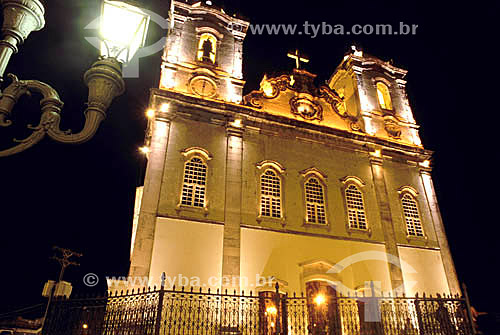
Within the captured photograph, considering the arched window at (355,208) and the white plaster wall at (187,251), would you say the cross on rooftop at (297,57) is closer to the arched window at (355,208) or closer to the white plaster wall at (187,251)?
the arched window at (355,208)

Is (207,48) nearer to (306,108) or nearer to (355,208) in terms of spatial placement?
→ (306,108)

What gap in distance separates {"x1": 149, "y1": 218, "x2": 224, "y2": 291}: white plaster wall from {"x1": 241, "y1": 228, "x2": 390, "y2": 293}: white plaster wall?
1.16 metres

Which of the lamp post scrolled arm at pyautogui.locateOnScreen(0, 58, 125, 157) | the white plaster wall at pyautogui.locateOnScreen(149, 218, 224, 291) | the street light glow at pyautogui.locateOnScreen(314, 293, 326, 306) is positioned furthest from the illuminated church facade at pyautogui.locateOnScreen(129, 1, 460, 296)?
the lamp post scrolled arm at pyautogui.locateOnScreen(0, 58, 125, 157)

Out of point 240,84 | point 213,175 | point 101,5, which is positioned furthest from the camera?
point 240,84

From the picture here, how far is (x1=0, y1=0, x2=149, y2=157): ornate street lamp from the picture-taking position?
4.25 metres

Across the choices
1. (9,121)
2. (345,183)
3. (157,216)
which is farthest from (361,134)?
(9,121)

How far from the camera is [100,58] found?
444cm

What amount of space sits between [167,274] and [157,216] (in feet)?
7.15

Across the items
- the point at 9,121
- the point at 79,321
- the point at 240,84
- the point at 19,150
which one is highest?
the point at 240,84

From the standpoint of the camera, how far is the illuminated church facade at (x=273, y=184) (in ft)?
42.7

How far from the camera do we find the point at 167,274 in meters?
11.9

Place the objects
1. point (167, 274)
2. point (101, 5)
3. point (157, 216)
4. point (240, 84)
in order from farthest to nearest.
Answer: point (240, 84)
point (157, 216)
point (167, 274)
point (101, 5)

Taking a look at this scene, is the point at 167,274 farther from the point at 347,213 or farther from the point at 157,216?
the point at 347,213

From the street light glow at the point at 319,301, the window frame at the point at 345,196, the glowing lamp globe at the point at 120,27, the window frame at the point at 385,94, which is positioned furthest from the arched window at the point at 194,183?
the window frame at the point at 385,94
